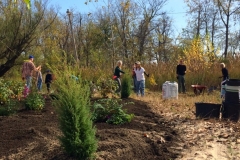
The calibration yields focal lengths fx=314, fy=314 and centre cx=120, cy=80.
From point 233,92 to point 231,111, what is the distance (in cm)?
42

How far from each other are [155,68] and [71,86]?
15088 millimetres

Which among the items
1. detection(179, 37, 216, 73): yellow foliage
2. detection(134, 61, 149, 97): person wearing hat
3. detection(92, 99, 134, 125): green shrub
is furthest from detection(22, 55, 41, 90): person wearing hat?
detection(179, 37, 216, 73): yellow foliage

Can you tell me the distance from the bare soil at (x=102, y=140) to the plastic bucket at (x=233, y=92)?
1.66 metres

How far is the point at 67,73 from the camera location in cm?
394

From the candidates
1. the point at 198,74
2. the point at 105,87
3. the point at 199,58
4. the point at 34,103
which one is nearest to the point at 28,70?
the point at 105,87

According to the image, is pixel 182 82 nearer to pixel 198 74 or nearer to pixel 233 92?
pixel 198 74

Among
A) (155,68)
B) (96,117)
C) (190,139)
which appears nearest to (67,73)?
(96,117)

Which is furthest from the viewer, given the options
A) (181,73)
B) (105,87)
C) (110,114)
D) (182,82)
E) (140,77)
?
(182,82)

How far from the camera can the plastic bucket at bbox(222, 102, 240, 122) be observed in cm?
664

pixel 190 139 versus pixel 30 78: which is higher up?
pixel 30 78

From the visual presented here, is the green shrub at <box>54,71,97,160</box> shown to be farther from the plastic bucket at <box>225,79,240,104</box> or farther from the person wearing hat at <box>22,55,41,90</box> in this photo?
the person wearing hat at <box>22,55,41,90</box>

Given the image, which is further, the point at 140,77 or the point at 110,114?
the point at 140,77

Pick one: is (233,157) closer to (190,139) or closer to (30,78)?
(190,139)

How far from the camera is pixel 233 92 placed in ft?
22.3
